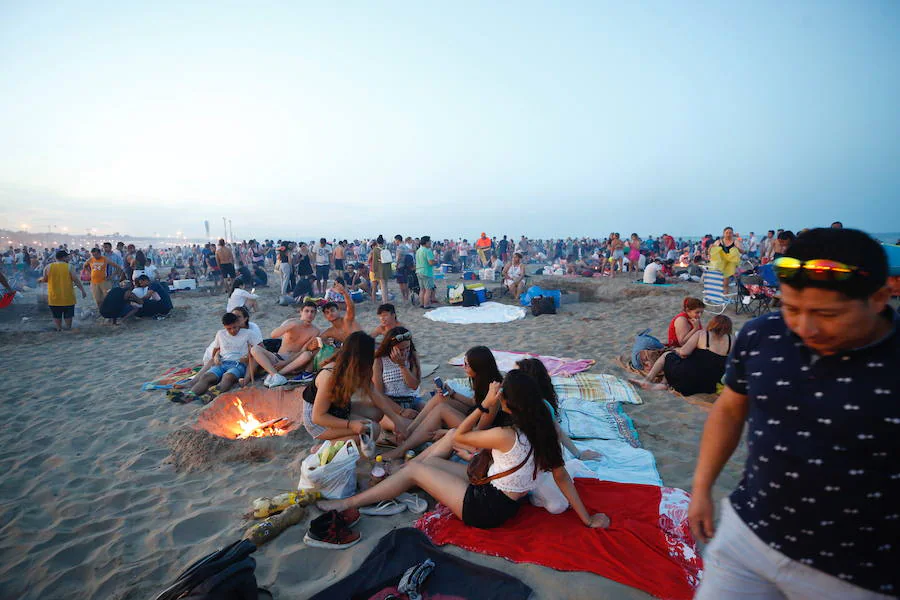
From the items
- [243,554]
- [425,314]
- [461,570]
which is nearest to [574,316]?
[425,314]

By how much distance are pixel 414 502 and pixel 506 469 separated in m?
0.88

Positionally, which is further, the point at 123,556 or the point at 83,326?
Answer: the point at 83,326

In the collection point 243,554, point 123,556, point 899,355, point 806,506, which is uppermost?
point 899,355

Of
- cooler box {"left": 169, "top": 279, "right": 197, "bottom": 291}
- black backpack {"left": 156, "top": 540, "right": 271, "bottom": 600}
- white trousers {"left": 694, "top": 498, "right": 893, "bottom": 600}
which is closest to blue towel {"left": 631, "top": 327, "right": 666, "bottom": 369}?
white trousers {"left": 694, "top": 498, "right": 893, "bottom": 600}

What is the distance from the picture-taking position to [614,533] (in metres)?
2.62

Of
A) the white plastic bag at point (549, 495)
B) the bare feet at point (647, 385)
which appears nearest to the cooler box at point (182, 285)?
the bare feet at point (647, 385)

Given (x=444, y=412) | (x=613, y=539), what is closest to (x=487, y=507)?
(x=613, y=539)

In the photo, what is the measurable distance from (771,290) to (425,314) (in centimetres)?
751

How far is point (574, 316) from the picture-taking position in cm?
1002

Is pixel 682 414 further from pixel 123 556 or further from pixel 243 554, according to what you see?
pixel 123 556

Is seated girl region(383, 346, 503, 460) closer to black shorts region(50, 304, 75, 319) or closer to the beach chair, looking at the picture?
the beach chair

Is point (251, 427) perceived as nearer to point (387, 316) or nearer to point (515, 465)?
point (387, 316)

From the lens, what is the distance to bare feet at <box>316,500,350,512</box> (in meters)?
3.00

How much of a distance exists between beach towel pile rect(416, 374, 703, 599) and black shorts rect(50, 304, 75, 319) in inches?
401
